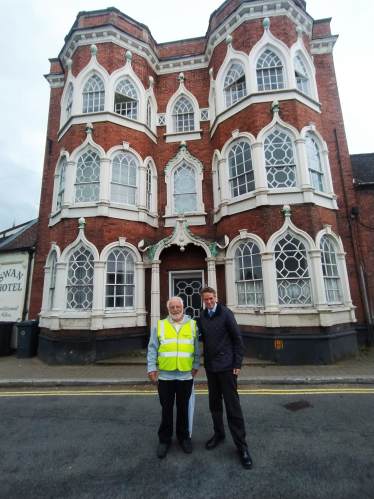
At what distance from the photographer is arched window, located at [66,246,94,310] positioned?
882 cm

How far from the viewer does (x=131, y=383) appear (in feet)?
20.8

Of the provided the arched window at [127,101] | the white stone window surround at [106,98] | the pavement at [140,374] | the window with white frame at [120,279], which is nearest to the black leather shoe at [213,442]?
the pavement at [140,374]

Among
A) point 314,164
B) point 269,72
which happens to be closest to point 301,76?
point 269,72

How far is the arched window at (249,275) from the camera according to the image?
8.35 m

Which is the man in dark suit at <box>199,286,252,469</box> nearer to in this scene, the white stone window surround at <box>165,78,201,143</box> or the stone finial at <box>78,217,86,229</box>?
the stone finial at <box>78,217,86,229</box>

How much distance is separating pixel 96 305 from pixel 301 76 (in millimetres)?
11133

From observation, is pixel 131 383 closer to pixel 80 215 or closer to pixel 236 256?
pixel 236 256

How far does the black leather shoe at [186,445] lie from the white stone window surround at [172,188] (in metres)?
7.95

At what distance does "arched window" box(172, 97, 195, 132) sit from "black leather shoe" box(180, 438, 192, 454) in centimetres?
1135

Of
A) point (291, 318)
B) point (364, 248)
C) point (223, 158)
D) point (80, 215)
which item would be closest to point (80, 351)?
point (80, 215)

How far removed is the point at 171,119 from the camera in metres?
11.9

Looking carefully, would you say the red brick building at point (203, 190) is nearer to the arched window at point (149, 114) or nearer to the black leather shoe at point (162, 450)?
the arched window at point (149, 114)

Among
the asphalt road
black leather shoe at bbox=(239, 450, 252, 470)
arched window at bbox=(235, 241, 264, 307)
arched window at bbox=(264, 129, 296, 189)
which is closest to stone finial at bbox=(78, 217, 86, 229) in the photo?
arched window at bbox=(235, 241, 264, 307)

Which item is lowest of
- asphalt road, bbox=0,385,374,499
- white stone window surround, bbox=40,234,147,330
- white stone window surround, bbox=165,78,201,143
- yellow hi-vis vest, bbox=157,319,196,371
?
asphalt road, bbox=0,385,374,499
